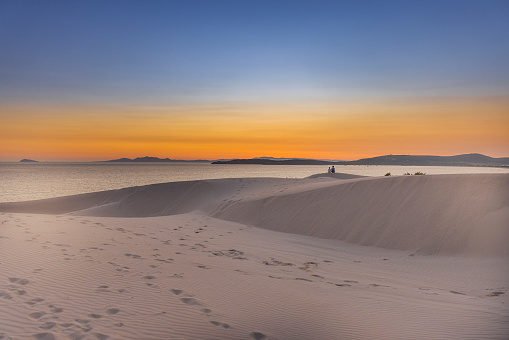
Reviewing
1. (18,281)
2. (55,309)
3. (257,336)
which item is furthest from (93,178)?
(257,336)

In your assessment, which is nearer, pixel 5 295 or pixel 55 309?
pixel 55 309

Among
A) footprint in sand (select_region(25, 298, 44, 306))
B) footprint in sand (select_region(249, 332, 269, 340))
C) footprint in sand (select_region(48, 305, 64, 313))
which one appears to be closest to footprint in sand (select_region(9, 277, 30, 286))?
footprint in sand (select_region(25, 298, 44, 306))

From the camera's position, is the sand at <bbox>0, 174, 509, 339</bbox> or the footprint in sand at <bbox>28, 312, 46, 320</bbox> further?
the sand at <bbox>0, 174, 509, 339</bbox>

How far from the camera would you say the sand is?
4.41m

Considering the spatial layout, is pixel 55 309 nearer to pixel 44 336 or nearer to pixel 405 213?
pixel 44 336

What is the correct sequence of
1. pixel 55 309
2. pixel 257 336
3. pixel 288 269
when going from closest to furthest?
pixel 257 336, pixel 55 309, pixel 288 269

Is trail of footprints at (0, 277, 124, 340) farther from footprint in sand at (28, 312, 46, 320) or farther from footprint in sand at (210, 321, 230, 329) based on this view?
footprint in sand at (210, 321, 230, 329)

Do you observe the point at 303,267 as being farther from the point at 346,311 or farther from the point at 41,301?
the point at 41,301

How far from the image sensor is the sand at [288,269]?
14.5ft

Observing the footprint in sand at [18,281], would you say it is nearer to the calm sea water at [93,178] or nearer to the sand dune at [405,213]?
the sand dune at [405,213]

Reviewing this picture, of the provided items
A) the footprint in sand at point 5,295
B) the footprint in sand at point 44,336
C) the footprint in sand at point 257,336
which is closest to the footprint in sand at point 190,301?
the footprint in sand at point 257,336

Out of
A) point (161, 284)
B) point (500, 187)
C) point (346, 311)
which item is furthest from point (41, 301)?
point (500, 187)

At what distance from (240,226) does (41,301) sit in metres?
9.62

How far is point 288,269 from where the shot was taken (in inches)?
289
